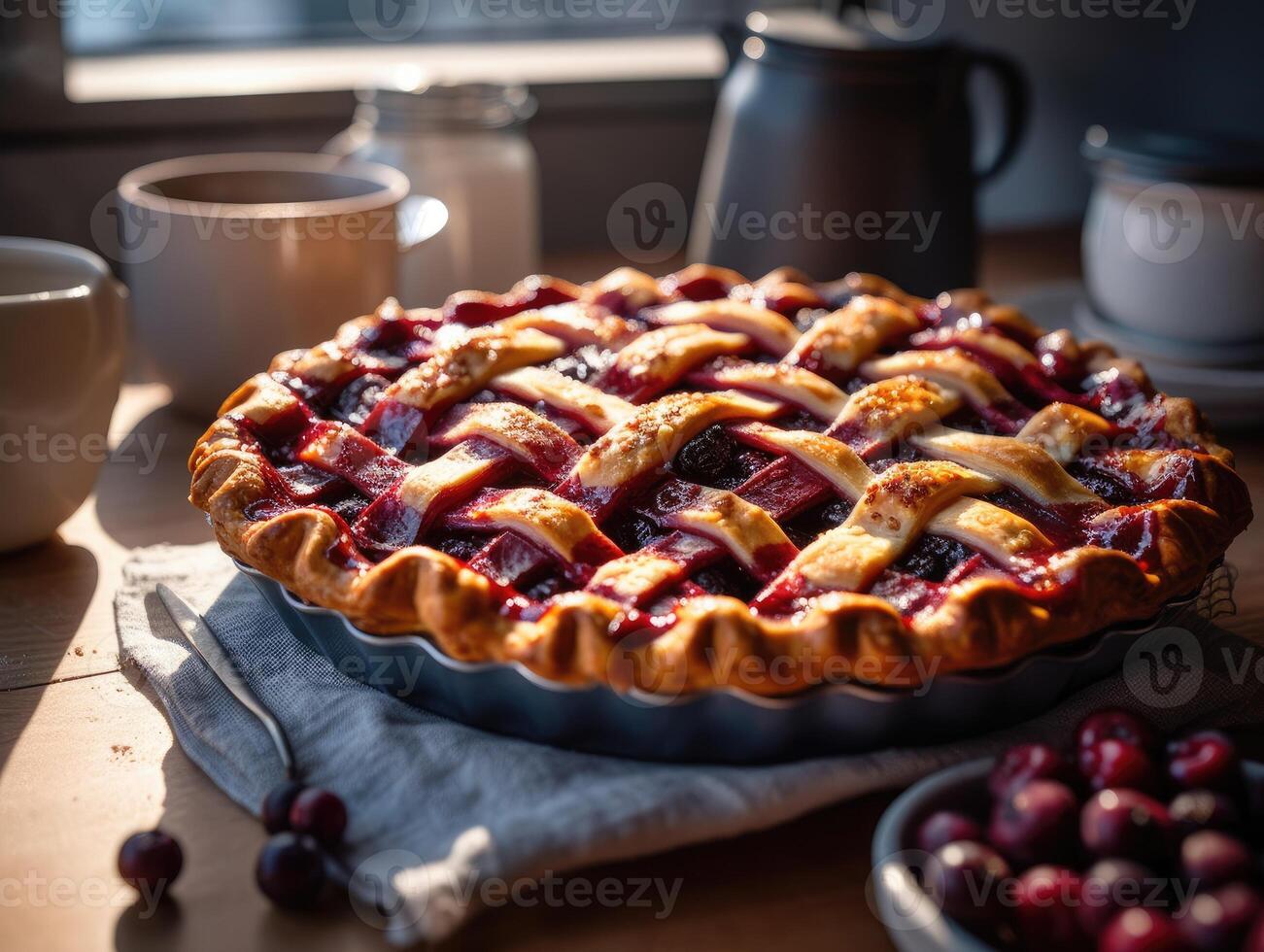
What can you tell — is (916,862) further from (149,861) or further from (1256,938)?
(149,861)

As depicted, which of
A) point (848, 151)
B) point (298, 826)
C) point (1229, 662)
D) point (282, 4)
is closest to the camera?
point (298, 826)

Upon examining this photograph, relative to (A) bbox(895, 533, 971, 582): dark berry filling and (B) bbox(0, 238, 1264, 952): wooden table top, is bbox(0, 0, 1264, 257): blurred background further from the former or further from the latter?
(A) bbox(895, 533, 971, 582): dark berry filling

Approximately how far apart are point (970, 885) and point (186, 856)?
40cm

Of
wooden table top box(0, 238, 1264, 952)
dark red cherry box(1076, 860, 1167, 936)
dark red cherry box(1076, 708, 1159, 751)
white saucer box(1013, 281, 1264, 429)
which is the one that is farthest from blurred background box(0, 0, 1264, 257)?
dark red cherry box(1076, 860, 1167, 936)

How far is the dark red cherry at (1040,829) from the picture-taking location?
597 millimetres

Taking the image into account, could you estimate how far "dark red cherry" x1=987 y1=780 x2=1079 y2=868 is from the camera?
597mm

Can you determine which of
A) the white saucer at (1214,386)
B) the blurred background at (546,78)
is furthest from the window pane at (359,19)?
the white saucer at (1214,386)

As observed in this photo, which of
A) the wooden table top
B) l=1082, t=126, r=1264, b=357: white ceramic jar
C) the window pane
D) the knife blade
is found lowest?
the wooden table top

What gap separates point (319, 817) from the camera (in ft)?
2.26

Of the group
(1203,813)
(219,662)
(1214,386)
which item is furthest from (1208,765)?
(1214,386)

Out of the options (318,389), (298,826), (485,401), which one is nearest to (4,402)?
(318,389)

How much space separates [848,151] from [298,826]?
94cm

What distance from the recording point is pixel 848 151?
1.37 metres

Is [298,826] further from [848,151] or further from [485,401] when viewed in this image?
[848,151]
